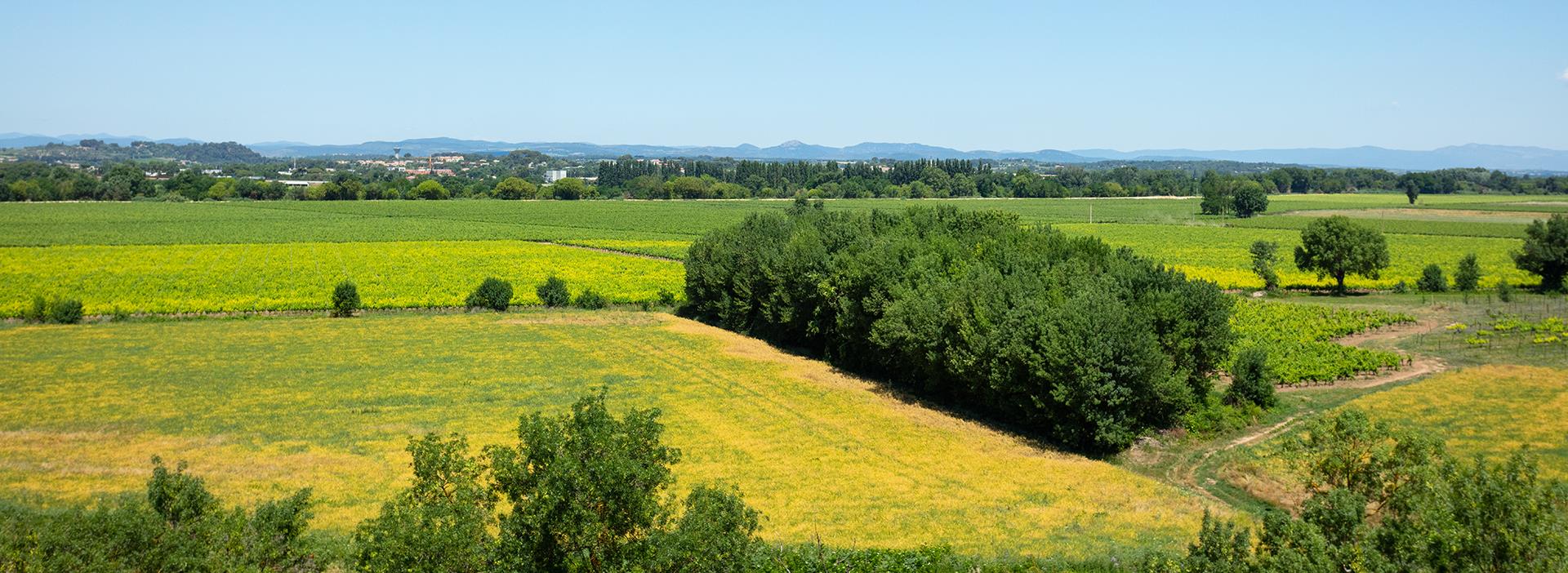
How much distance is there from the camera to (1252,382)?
33.3m

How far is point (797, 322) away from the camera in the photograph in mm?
48375

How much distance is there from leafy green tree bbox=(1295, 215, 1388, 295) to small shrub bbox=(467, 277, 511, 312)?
2043 inches

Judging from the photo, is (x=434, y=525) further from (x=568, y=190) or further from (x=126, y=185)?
(x=126, y=185)

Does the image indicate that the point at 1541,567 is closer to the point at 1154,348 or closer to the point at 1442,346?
the point at 1154,348

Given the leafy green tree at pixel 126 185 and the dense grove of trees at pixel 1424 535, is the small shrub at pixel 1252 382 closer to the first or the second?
the dense grove of trees at pixel 1424 535

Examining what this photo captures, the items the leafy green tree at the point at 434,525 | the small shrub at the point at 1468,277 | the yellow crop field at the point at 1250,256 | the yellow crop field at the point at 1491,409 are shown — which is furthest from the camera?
the yellow crop field at the point at 1250,256

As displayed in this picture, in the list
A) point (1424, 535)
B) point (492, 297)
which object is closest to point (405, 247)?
point (492, 297)

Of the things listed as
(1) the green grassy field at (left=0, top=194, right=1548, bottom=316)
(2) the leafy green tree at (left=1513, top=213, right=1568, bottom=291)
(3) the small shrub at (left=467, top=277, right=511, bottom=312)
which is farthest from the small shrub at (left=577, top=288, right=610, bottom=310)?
(2) the leafy green tree at (left=1513, top=213, right=1568, bottom=291)

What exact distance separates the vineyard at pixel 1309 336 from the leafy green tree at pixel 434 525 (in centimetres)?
2934

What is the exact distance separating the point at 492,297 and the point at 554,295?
386 cm

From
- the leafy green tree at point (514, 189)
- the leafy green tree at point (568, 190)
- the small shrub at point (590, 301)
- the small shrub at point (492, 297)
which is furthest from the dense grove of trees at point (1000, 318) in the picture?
the leafy green tree at point (514, 189)

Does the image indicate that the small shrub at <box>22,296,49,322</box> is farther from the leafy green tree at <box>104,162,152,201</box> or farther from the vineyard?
the leafy green tree at <box>104,162,152,201</box>

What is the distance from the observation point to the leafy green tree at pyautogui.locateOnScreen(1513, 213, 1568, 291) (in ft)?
203

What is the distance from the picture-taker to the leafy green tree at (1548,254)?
62.0 m
